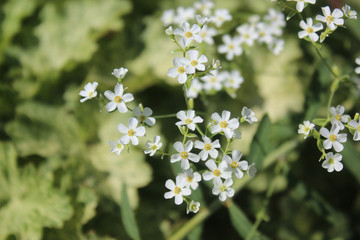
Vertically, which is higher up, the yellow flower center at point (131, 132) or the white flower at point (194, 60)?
the white flower at point (194, 60)

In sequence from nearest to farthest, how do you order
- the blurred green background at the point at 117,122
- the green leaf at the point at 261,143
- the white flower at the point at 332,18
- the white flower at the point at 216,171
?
the white flower at the point at 216,171
the white flower at the point at 332,18
the green leaf at the point at 261,143
the blurred green background at the point at 117,122

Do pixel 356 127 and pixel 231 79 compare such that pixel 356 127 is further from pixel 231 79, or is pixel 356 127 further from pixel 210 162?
pixel 231 79

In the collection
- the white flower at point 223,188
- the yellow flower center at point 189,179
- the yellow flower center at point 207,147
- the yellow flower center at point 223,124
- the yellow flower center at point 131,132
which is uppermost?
the yellow flower center at point 223,124

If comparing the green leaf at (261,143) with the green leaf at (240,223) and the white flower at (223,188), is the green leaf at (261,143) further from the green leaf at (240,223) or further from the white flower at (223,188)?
the white flower at (223,188)

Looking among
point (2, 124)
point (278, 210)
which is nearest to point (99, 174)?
point (2, 124)

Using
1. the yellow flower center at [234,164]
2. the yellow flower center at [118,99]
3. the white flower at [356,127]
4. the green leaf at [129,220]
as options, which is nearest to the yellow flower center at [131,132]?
the yellow flower center at [118,99]

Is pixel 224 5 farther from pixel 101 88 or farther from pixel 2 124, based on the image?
pixel 2 124
